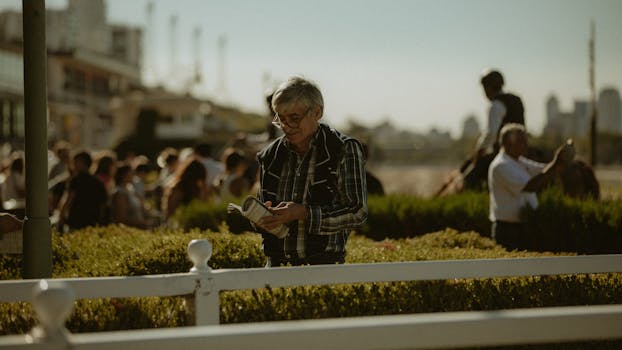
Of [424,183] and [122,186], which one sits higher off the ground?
[122,186]

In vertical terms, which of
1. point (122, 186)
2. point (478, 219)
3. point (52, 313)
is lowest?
point (478, 219)

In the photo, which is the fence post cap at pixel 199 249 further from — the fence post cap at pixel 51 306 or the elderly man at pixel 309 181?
the fence post cap at pixel 51 306

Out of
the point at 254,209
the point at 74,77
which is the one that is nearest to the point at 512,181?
the point at 254,209

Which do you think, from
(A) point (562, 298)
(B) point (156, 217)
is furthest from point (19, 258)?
(B) point (156, 217)

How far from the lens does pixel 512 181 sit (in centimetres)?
840

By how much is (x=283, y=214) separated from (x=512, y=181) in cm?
443

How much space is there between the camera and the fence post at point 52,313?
2609 mm

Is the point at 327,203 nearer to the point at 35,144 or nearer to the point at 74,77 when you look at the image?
the point at 35,144

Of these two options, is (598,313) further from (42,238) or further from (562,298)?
(42,238)

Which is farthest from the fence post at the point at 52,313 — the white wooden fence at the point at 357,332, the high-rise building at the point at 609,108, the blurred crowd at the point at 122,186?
the high-rise building at the point at 609,108

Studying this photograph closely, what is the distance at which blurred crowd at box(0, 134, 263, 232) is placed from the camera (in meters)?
11.9

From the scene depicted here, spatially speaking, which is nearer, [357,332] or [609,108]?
[357,332]

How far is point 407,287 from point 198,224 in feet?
24.5

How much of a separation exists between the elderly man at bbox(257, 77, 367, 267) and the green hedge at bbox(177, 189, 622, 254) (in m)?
4.44
